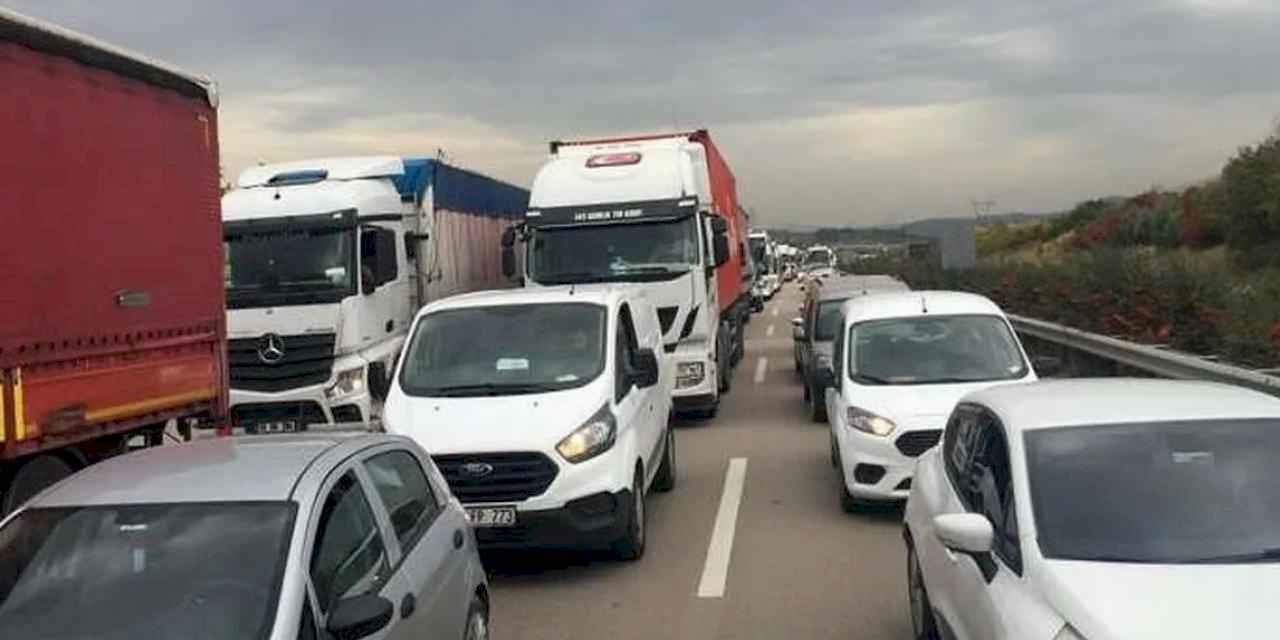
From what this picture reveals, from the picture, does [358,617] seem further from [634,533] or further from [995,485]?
[634,533]

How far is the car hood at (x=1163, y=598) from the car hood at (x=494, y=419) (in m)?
4.93

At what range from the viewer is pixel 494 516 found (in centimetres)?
902

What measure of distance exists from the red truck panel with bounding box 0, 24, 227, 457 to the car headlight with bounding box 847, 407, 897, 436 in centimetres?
473

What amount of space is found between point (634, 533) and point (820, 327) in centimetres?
988

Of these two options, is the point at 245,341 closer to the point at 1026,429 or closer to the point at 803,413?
the point at 803,413

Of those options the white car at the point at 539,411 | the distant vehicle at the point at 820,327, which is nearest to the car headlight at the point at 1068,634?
the white car at the point at 539,411

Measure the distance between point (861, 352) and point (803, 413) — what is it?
6168 millimetres

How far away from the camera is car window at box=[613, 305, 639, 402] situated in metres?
10.4

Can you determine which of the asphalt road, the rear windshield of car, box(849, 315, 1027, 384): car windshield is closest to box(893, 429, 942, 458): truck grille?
the asphalt road

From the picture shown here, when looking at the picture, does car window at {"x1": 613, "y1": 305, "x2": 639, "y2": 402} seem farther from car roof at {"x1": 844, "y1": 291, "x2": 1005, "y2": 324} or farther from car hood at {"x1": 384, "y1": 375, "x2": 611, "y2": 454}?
car roof at {"x1": 844, "y1": 291, "x2": 1005, "y2": 324}

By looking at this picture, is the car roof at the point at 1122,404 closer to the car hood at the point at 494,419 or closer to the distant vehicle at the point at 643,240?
the car hood at the point at 494,419

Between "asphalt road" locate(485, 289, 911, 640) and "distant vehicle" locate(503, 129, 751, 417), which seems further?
"distant vehicle" locate(503, 129, 751, 417)

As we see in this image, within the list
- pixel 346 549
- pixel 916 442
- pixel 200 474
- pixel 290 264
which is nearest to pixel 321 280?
pixel 290 264

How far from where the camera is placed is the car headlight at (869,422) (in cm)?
1066
